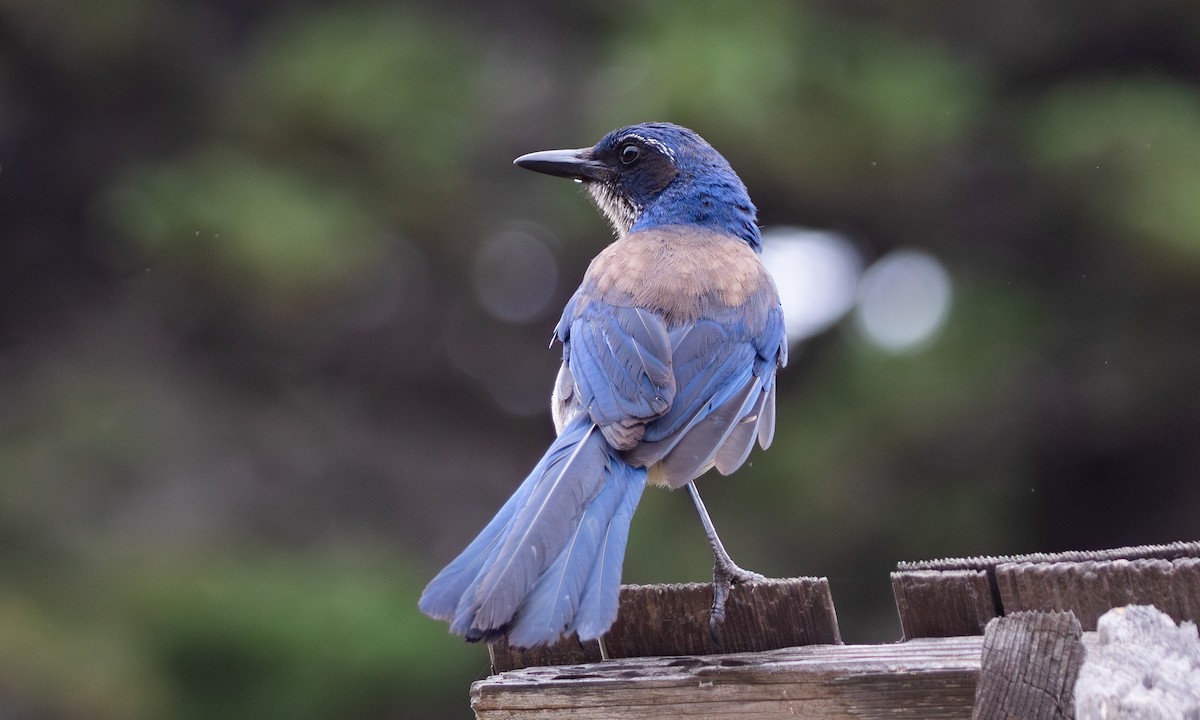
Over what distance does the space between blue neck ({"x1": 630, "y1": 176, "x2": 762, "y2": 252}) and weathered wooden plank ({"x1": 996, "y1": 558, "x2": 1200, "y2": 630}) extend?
2.37 meters

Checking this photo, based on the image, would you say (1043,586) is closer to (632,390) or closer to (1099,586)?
(1099,586)

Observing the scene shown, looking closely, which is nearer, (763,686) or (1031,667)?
(1031,667)

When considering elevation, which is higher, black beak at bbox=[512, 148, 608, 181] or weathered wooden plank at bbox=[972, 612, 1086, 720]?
black beak at bbox=[512, 148, 608, 181]

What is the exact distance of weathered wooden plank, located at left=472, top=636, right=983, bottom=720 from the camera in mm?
2123

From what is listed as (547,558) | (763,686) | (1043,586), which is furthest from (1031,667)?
(547,558)

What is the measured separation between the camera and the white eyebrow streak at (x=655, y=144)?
4.59 meters

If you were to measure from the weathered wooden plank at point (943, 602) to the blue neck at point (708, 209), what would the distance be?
2193 millimetres

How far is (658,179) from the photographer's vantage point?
4.61 meters

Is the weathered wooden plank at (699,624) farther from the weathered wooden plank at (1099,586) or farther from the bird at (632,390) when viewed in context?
the weathered wooden plank at (1099,586)

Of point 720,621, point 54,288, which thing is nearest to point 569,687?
point 720,621

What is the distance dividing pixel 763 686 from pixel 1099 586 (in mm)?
572

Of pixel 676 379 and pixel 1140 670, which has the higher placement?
pixel 676 379

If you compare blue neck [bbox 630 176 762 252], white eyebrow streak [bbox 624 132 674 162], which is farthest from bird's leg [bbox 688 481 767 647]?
white eyebrow streak [bbox 624 132 674 162]

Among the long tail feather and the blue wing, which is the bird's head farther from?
the long tail feather
